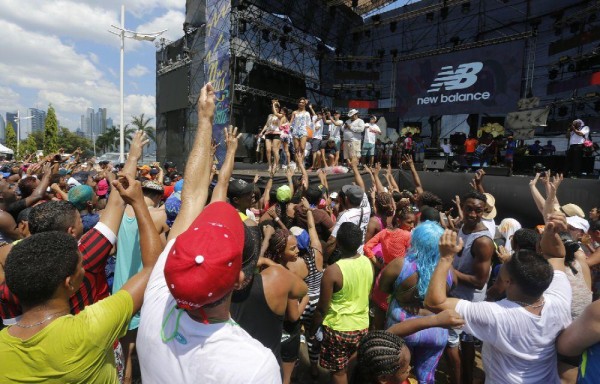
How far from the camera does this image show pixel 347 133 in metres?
10.4

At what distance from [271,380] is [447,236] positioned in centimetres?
137

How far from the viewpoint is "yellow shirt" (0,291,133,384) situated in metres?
1.25

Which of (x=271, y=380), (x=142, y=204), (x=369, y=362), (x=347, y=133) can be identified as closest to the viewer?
(x=271, y=380)

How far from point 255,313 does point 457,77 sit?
1589cm

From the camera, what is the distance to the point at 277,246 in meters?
2.89

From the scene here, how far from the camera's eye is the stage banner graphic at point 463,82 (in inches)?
534

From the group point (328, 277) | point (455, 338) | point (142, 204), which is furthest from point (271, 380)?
point (455, 338)

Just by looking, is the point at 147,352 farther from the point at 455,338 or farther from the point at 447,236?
the point at 455,338

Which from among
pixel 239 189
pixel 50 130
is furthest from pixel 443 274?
pixel 50 130

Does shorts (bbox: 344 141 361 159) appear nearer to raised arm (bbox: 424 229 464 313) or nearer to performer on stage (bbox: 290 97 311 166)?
performer on stage (bbox: 290 97 311 166)

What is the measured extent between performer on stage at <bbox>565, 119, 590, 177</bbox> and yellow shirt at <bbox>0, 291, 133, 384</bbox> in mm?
11525

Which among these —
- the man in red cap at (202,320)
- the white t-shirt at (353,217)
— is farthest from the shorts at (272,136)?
the man in red cap at (202,320)

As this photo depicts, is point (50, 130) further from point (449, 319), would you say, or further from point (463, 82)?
point (449, 319)

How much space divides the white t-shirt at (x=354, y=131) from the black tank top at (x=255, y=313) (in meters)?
8.88
